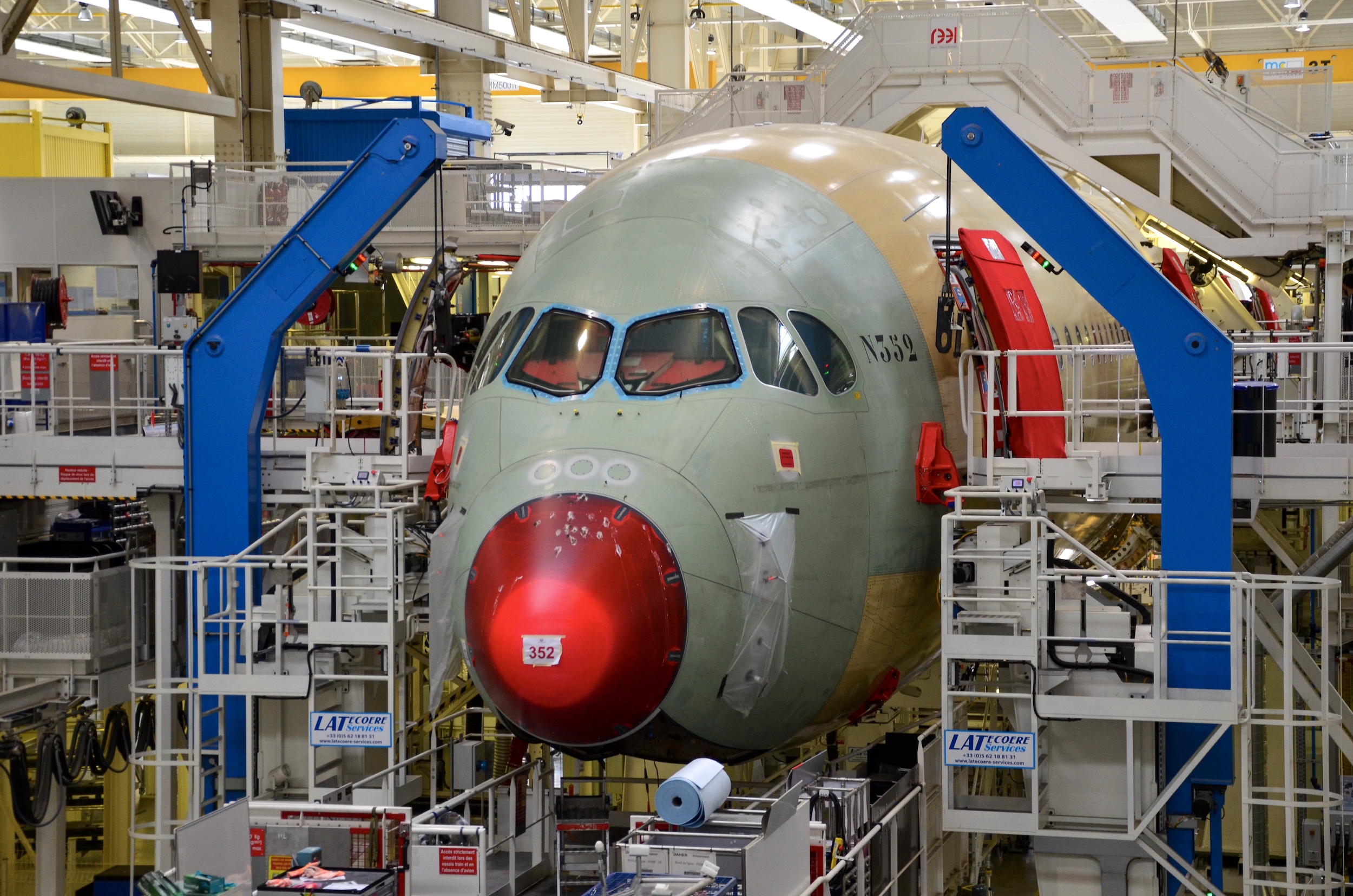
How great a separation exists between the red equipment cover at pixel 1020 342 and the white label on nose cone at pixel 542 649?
4.75 meters

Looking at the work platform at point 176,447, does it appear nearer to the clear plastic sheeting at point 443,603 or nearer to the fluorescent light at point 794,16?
the clear plastic sheeting at point 443,603

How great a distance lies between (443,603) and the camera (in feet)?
41.3

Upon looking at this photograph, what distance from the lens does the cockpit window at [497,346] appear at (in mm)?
13008

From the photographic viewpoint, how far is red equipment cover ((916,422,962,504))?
1326cm

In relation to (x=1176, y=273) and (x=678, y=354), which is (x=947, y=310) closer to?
(x=678, y=354)

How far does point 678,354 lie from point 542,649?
264 cm

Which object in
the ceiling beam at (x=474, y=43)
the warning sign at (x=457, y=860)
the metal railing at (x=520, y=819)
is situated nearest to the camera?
the warning sign at (x=457, y=860)

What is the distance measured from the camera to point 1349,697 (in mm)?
22484

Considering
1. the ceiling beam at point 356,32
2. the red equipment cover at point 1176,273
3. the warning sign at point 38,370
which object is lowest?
the warning sign at point 38,370

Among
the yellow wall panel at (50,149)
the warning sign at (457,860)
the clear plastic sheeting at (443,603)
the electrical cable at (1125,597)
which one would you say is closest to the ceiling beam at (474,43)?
the yellow wall panel at (50,149)

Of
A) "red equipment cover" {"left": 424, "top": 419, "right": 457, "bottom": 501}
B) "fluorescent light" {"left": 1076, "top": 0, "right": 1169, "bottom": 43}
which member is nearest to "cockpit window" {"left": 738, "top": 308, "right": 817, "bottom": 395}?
"red equipment cover" {"left": 424, "top": 419, "right": 457, "bottom": 501}

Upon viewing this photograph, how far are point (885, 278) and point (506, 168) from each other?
1628 cm

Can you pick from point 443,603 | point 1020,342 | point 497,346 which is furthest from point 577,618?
point 1020,342

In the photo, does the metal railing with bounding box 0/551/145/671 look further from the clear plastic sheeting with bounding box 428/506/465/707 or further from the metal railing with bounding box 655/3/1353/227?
the metal railing with bounding box 655/3/1353/227
